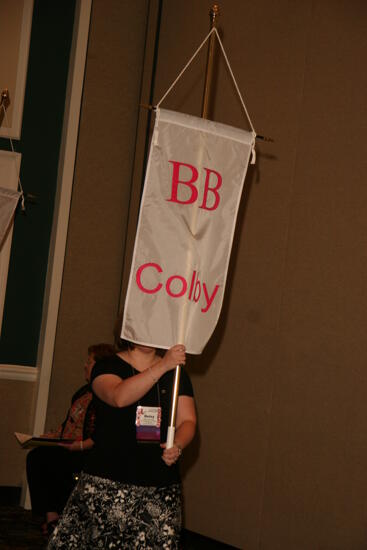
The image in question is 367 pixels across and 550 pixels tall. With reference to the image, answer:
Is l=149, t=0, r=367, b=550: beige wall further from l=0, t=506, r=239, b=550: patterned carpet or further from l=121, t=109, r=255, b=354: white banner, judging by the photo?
l=121, t=109, r=255, b=354: white banner

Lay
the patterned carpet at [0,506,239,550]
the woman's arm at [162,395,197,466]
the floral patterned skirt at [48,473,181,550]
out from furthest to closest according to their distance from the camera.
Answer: the patterned carpet at [0,506,239,550]
the woman's arm at [162,395,197,466]
the floral patterned skirt at [48,473,181,550]

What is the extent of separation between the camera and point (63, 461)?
15.1ft

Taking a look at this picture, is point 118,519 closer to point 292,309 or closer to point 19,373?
point 292,309

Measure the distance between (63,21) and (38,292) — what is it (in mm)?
1924

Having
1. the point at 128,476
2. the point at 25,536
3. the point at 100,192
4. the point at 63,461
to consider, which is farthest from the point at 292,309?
the point at 128,476

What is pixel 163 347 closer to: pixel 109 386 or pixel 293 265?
pixel 109 386

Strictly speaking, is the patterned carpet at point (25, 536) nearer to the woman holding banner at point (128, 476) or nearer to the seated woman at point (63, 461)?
the seated woman at point (63, 461)

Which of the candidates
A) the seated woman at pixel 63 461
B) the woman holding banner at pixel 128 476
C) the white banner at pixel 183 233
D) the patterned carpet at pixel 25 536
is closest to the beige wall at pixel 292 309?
the patterned carpet at pixel 25 536

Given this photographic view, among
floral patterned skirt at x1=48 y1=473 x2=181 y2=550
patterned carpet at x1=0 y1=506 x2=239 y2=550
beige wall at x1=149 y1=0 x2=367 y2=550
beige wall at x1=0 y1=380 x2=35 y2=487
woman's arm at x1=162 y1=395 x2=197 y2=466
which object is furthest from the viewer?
beige wall at x1=0 y1=380 x2=35 y2=487

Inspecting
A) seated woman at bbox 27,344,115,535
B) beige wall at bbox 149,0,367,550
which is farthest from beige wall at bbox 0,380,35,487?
beige wall at bbox 149,0,367,550

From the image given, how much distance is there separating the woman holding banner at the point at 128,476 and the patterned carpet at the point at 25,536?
1.85 metres

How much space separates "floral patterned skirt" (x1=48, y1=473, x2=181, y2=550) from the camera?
264 cm

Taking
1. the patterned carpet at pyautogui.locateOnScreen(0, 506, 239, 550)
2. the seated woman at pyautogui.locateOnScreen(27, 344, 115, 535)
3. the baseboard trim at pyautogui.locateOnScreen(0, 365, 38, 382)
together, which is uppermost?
the baseboard trim at pyautogui.locateOnScreen(0, 365, 38, 382)

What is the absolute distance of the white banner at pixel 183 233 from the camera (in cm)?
285
